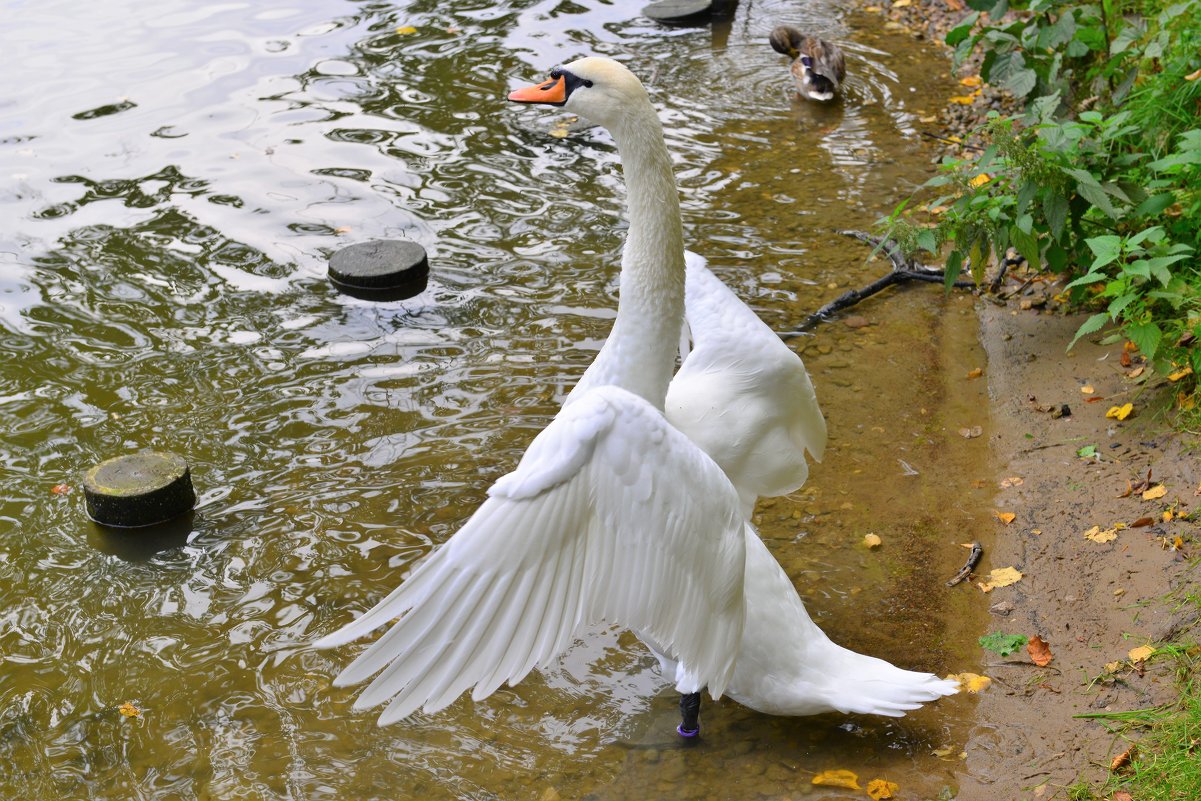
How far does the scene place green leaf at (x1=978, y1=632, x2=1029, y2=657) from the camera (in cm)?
420

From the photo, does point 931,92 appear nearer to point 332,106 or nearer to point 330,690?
point 332,106

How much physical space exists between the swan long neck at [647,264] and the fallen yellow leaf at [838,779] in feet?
4.52

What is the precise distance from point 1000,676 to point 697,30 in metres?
8.52

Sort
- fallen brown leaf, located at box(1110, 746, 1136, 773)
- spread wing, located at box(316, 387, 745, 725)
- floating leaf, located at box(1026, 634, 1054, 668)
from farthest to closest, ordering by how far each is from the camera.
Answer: floating leaf, located at box(1026, 634, 1054, 668), fallen brown leaf, located at box(1110, 746, 1136, 773), spread wing, located at box(316, 387, 745, 725)

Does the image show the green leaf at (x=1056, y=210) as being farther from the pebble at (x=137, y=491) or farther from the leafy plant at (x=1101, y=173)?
the pebble at (x=137, y=491)

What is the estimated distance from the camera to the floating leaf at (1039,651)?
13.4ft

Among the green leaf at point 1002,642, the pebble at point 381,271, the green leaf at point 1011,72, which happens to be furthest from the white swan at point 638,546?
the pebble at point 381,271

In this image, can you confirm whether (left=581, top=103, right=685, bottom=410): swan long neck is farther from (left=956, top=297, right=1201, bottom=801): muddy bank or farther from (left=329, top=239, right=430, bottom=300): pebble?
(left=329, top=239, right=430, bottom=300): pebble

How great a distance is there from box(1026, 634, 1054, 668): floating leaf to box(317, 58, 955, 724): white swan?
Answer: 25.0 inches

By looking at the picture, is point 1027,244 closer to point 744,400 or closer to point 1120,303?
point 1120,303

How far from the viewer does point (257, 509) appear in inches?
207

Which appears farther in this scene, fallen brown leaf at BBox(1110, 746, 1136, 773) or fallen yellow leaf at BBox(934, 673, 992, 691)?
fallen yellow leaf at BBox(934, 673, 992, 691)

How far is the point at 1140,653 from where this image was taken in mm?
3889

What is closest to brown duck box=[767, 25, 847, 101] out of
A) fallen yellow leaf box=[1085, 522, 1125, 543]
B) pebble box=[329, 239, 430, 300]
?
pebble box=[329, 239, 430, 300]
